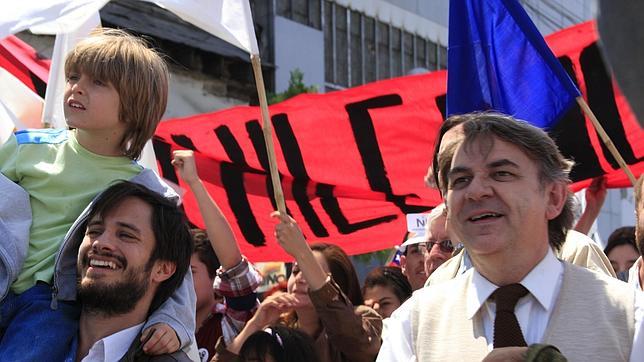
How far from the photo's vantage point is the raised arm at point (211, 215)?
3.20 meters

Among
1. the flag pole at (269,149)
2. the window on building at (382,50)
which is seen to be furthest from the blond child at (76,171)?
the window on building at (382,50)

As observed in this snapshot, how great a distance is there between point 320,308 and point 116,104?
4.10ft

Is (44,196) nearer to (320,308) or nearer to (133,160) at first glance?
(133,160)

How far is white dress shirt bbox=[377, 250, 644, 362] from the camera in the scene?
6.41 feet

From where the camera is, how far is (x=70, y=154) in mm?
2424

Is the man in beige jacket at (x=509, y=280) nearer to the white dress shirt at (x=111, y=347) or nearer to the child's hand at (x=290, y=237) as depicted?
the white dress shirt at (x=111, y=347)

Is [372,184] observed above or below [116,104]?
below

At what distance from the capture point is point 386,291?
15.4 feet

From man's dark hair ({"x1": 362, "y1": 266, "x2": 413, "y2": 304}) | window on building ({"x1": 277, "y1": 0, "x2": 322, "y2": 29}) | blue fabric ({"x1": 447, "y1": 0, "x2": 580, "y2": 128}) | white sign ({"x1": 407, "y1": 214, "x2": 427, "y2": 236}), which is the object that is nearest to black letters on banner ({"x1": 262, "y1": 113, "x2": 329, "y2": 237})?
white sign ({"x1": 407, "y1": 214, "x2": 427, "y2": 236})

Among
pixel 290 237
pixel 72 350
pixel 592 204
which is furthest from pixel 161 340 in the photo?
pixel 592 204

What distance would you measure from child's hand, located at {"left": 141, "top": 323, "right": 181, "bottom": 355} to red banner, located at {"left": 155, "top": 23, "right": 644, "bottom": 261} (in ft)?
10.3

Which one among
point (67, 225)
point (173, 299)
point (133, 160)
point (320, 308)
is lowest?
point (320, 308)

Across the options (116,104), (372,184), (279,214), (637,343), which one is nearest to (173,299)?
(116,104)

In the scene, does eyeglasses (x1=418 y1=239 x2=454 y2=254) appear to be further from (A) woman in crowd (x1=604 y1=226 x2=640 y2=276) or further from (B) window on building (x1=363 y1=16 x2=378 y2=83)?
(B) window on building (x1=363 y1=16 x2=378 y2=83)
